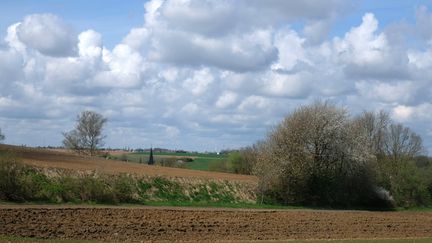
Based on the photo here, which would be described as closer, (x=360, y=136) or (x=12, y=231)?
(x=12, y=231)

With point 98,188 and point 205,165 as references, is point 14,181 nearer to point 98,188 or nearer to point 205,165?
point 98,188

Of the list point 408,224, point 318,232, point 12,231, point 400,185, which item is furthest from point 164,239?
point 400,185

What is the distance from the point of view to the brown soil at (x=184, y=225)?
92.5ft

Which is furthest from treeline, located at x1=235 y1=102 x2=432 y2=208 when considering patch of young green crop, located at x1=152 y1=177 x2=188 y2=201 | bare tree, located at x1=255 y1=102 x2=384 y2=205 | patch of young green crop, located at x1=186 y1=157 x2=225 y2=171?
patch of young green crop, located at x1=186 y1=157 x2=225 y2=171

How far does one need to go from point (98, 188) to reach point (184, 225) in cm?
1362

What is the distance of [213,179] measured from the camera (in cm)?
6006

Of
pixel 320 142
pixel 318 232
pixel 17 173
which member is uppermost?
pixel 320 142

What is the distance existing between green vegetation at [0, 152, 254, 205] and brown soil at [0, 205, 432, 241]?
4585mm

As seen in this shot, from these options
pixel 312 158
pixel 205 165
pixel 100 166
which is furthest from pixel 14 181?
pixel 205 165

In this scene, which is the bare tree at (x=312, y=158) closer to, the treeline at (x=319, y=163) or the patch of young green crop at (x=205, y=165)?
the treeline at (x=319, y=163)

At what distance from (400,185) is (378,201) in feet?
21.6

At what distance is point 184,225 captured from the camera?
110ft

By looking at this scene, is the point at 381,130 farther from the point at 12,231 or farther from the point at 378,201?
the point at 12,231

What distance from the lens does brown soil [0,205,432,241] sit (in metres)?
28.2
